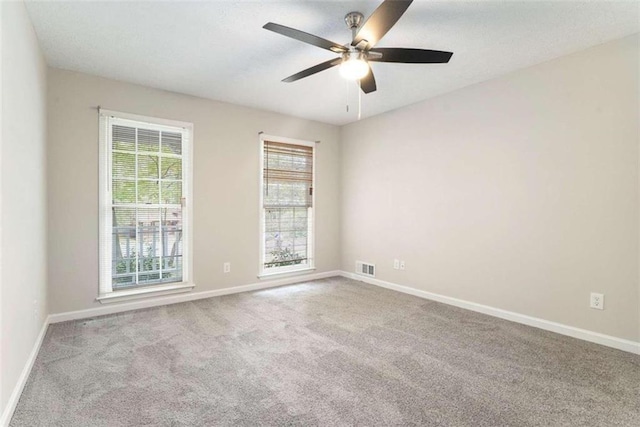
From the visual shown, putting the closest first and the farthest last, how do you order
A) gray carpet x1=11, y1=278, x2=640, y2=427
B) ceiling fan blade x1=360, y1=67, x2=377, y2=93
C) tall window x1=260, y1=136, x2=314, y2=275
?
gray carpet x1=11, y1=278, x2=640, y2=427, ceiling fan blade x1=360, y1=67, x2=377, y2=93, tall window x1=260, y1=136, x2=314, y2=275

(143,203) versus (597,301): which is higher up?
(143,203)

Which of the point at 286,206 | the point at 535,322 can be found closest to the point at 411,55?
the point at 535,322

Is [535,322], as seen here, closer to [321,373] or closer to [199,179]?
[321,373]

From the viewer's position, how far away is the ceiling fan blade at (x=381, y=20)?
1.75 meters

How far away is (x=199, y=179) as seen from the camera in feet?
13.2

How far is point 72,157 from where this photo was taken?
326 cm

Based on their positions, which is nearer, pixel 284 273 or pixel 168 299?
pixel 168 299

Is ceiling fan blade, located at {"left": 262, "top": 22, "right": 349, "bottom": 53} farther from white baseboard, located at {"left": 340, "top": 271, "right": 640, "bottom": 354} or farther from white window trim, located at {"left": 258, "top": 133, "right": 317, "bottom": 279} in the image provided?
white baseboard, located at {"left": 340, "top": 271, "right": 640, "bottom": 354}

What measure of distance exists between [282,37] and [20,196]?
215 centimetres

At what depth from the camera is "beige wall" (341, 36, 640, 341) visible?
8.66ft

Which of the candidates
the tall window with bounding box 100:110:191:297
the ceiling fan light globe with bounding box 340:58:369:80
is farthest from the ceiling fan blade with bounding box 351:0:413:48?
the tall window with bounding box 100:110:191:297

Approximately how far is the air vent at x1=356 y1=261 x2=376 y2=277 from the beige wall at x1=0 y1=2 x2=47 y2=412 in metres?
3.77

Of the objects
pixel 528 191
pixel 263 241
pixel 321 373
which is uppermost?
pixel 528 191

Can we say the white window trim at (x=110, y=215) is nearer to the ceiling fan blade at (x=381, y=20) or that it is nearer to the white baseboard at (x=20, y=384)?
the white baseboard at (x=20, y=384)
